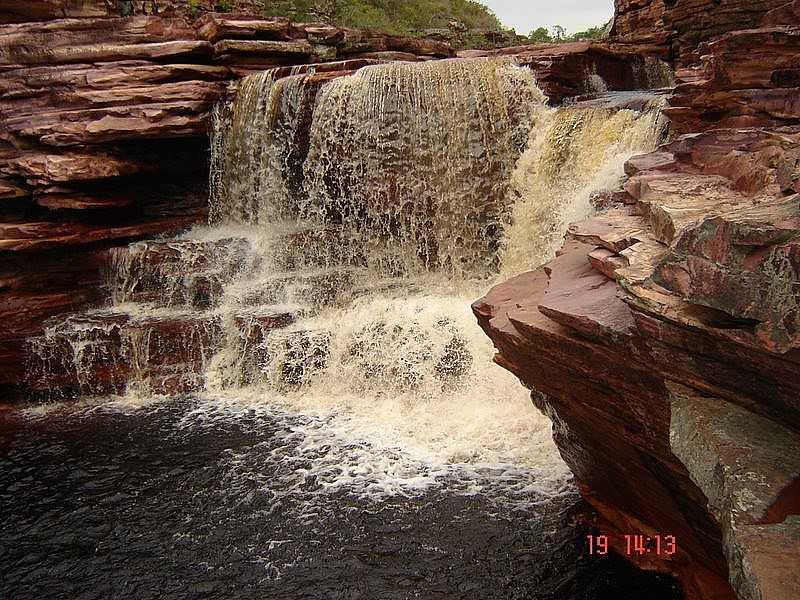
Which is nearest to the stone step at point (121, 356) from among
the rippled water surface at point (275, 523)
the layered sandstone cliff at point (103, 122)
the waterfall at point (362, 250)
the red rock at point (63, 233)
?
the waterfall at point (362, 250)

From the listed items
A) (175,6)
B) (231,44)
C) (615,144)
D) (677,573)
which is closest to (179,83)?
(231,44)

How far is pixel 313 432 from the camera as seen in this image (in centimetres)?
773

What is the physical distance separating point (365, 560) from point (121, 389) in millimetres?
5358

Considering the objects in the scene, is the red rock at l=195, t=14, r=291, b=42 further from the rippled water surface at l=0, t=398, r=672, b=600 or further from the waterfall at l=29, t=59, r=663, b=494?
the rippled water surface at l=0, t=398, r=672, b=600

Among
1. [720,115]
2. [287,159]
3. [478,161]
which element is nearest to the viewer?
[720,115]

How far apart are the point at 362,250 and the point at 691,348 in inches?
323

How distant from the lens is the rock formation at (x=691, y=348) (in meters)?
2.84

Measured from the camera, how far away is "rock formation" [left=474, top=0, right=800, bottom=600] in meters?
2.84

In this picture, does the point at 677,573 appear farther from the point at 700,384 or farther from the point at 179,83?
the point at 179,83

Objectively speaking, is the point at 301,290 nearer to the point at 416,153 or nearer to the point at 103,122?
the point at 416,153

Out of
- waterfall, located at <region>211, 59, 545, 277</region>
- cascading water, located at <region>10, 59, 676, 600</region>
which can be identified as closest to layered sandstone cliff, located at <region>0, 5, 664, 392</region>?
cascading water, located at <region>10, 59, 676, 600</region>
